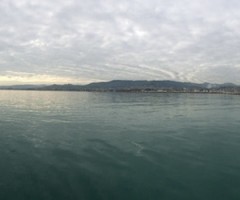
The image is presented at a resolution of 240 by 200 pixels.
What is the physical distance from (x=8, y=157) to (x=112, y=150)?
9.10 meters

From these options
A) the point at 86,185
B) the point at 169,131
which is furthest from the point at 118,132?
the point at 86,185

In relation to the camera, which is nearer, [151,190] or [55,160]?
[151,190]

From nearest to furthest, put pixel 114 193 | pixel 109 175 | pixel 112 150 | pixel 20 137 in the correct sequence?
1. pixel 114 193
2. pixel 109 175
3. pixel 112 150
4. pixel 20 137

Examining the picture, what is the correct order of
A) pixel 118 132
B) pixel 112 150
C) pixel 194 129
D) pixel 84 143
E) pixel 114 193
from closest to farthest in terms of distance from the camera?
pixel 114 193 → pixel 112 150 → pixel 84 143 → pixel 118 132 → pixel 194 129

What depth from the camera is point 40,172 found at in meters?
18.4

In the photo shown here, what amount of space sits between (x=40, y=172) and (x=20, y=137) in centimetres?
1215

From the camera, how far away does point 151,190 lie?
630 inches

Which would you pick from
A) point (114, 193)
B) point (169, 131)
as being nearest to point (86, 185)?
point (114, 193)

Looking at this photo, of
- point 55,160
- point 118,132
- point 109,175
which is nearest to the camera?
point 109,175

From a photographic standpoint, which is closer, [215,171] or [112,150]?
[215,171]

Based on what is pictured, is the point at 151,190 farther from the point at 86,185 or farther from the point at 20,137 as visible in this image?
the point at 20,137

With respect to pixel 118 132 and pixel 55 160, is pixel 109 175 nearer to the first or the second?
pixel 55 160

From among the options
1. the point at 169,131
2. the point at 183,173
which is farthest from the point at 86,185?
the point at 169,131

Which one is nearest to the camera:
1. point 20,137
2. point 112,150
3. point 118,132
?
point 112,150
